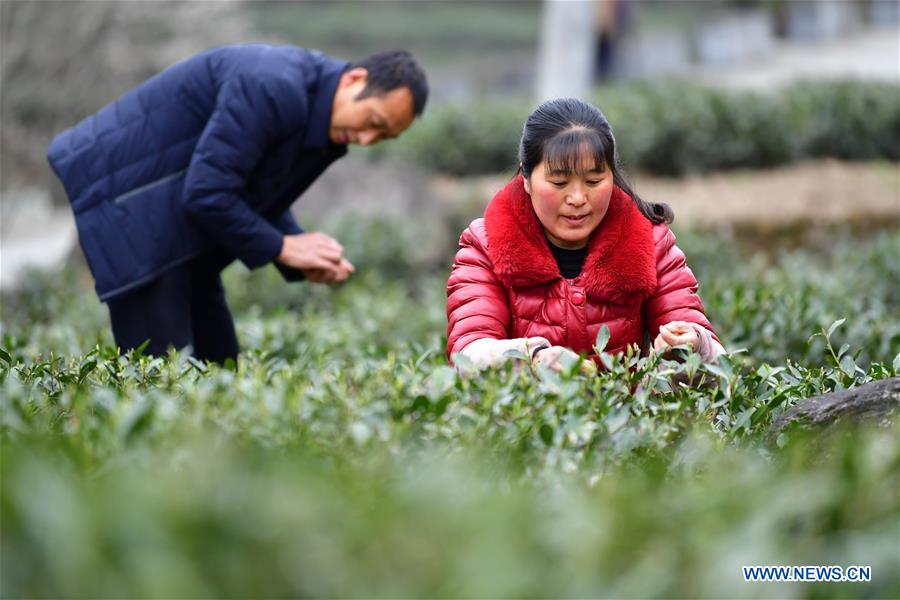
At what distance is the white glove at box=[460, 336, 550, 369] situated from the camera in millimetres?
2883

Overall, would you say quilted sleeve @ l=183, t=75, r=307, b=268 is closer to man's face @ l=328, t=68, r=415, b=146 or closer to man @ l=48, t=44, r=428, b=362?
man @ l=48, t=44, r=428, b=362

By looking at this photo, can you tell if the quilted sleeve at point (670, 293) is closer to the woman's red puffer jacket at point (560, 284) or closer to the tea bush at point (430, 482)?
the woman's red puffer jacket at point (560, 284)

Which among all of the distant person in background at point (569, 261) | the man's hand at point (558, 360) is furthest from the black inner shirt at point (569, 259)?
the man's hand at point (558, 360)

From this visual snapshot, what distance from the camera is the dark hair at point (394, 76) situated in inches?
155

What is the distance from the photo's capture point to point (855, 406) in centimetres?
268

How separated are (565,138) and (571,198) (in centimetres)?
15

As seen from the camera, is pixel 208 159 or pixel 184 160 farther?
pixel 184 160

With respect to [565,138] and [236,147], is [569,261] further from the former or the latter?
[236,147]

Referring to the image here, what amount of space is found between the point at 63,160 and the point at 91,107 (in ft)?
25.0

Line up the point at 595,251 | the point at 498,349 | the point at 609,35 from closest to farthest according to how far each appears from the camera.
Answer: the point at 498,349 → the point at 595,251 → the point at 609,35

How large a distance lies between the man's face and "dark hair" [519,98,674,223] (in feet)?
2.73

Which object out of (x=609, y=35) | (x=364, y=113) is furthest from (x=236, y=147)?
(x=609, y=35)

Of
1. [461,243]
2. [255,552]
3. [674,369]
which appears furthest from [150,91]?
[255,552]

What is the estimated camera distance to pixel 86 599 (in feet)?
5.34
